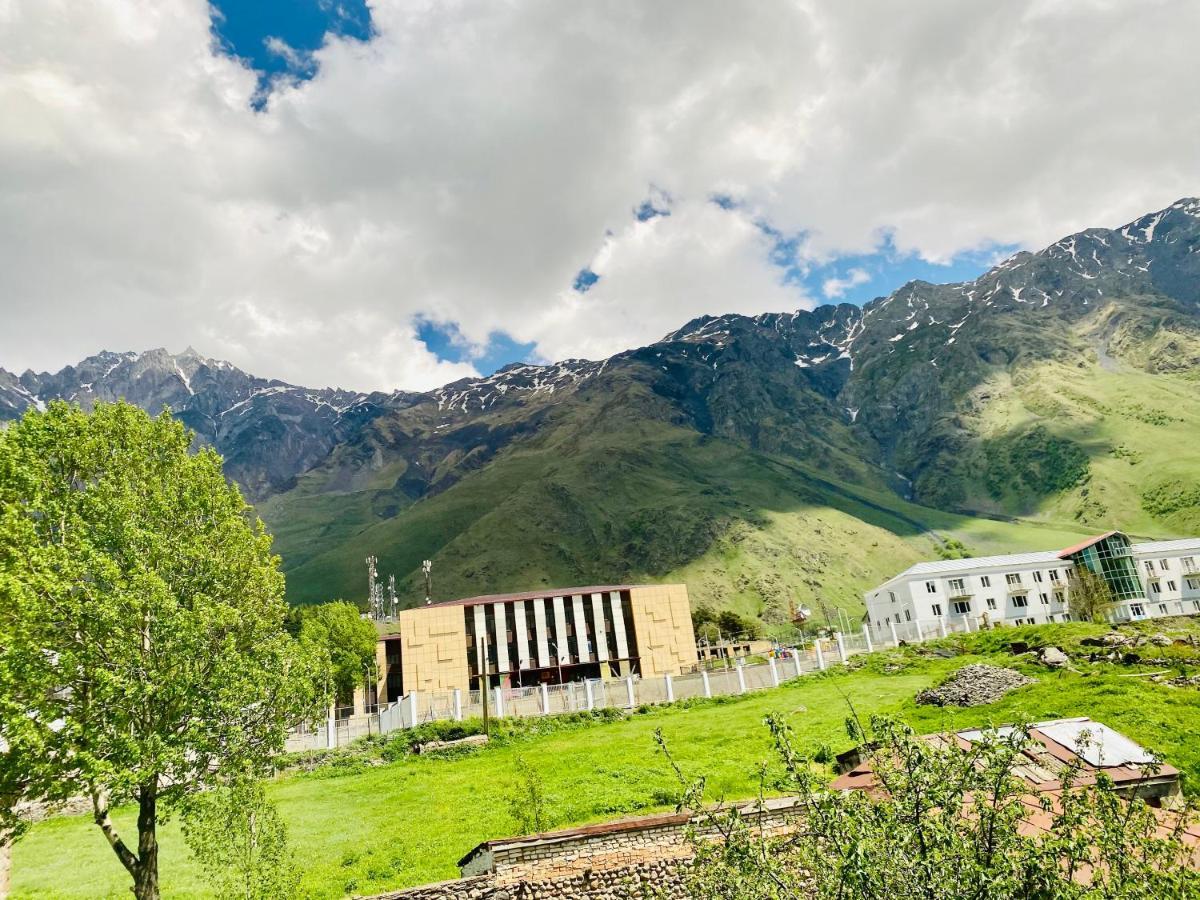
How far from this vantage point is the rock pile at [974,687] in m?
30.2

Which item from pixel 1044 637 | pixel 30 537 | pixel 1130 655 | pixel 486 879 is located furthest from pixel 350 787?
pixel 1044 637

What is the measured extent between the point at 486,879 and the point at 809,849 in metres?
10.0

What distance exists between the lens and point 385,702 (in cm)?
7925

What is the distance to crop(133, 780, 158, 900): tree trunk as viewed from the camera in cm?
1386

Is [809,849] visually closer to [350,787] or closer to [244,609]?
[244,609]

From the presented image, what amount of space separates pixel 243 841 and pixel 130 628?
5317 mm

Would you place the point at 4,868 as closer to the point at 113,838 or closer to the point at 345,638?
the point at 113,838

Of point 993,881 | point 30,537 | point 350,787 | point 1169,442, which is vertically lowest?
point 350,787

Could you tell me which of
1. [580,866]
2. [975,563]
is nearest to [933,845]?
[580,866]

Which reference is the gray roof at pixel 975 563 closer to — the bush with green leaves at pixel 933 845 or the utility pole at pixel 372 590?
the utility pole at pixel 372 590

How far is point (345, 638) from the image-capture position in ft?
234

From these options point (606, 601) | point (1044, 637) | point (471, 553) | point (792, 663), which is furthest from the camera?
point (471, 553)

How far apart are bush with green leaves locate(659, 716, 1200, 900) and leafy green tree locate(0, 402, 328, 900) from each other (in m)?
11.9

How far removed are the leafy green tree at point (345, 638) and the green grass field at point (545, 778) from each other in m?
34.0
